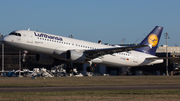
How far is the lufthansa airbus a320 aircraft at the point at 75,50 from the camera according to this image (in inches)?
1507

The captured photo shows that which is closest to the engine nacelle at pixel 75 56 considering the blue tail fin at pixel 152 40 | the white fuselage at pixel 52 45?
the white fuselage at pixel 52 45

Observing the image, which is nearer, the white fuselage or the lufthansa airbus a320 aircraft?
the white fuselage

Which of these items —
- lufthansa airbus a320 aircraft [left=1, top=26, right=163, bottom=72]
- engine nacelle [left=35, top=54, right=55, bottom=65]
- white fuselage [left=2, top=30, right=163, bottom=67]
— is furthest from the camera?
engine nacelle [left=35, top=54, right=55, bottom=65]

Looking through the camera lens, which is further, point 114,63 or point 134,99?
point 114,63

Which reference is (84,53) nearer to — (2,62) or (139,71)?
(139,71)

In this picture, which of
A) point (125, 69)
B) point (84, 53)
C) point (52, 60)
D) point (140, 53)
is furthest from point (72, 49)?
point (125, 69)

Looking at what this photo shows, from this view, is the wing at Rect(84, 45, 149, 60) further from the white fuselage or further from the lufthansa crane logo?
the lufthansa crane logo

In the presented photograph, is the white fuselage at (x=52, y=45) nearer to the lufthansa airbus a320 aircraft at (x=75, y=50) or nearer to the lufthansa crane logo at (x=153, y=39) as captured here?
the lufthansa airbus a320 aircraft at (x=75, y=50)

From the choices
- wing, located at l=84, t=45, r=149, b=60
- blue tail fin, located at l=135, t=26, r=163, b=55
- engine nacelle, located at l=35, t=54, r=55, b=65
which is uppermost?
blue tail fin, located at l=135, t=26, r=163, b=55

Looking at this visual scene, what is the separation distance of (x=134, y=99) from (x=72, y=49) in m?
21.3

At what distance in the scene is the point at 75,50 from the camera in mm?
42250

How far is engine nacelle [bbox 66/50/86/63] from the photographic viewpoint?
41.1 metres

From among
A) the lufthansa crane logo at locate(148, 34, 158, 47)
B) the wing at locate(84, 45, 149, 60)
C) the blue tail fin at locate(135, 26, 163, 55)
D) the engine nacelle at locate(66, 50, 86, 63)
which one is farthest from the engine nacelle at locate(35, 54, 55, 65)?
the lufthansa crane logo at locate(148, 34, 158, 47)

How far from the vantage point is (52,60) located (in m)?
45.7
